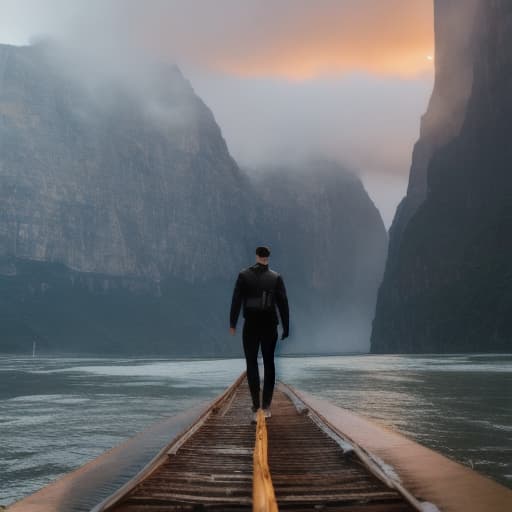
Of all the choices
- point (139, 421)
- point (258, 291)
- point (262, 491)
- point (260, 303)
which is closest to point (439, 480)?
point (262, 491)

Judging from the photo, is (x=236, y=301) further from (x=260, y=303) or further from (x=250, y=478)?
(x=250, y=478)

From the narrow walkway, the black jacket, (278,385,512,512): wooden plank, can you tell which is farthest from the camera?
the black jacket

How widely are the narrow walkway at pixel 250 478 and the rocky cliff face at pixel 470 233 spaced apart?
400ft

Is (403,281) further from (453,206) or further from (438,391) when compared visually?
(438,391)

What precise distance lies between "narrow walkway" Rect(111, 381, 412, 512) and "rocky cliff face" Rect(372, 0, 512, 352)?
12206 centimetres

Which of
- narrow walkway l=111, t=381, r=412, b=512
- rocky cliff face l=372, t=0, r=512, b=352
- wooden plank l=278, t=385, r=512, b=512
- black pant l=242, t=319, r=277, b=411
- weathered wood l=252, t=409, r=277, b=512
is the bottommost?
wooden plank l=278, t=385, r=512, b=512

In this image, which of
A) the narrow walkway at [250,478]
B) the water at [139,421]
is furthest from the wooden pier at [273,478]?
the water at [139,421]

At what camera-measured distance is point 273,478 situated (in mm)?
5480

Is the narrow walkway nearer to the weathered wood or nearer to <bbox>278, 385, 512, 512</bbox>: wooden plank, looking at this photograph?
the weathered wood

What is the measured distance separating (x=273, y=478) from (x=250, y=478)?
21 centimetres

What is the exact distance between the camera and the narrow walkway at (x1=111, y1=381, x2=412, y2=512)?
4.60m

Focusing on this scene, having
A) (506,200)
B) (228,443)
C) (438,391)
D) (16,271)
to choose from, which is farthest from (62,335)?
(228,443)

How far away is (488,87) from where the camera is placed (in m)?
145

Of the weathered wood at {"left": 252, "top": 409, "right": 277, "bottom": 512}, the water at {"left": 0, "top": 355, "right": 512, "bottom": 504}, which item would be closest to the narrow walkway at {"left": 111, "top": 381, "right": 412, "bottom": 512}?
the weathered wood at {"left": 252, "top": 409, "right": 277, "bottom": 512}
